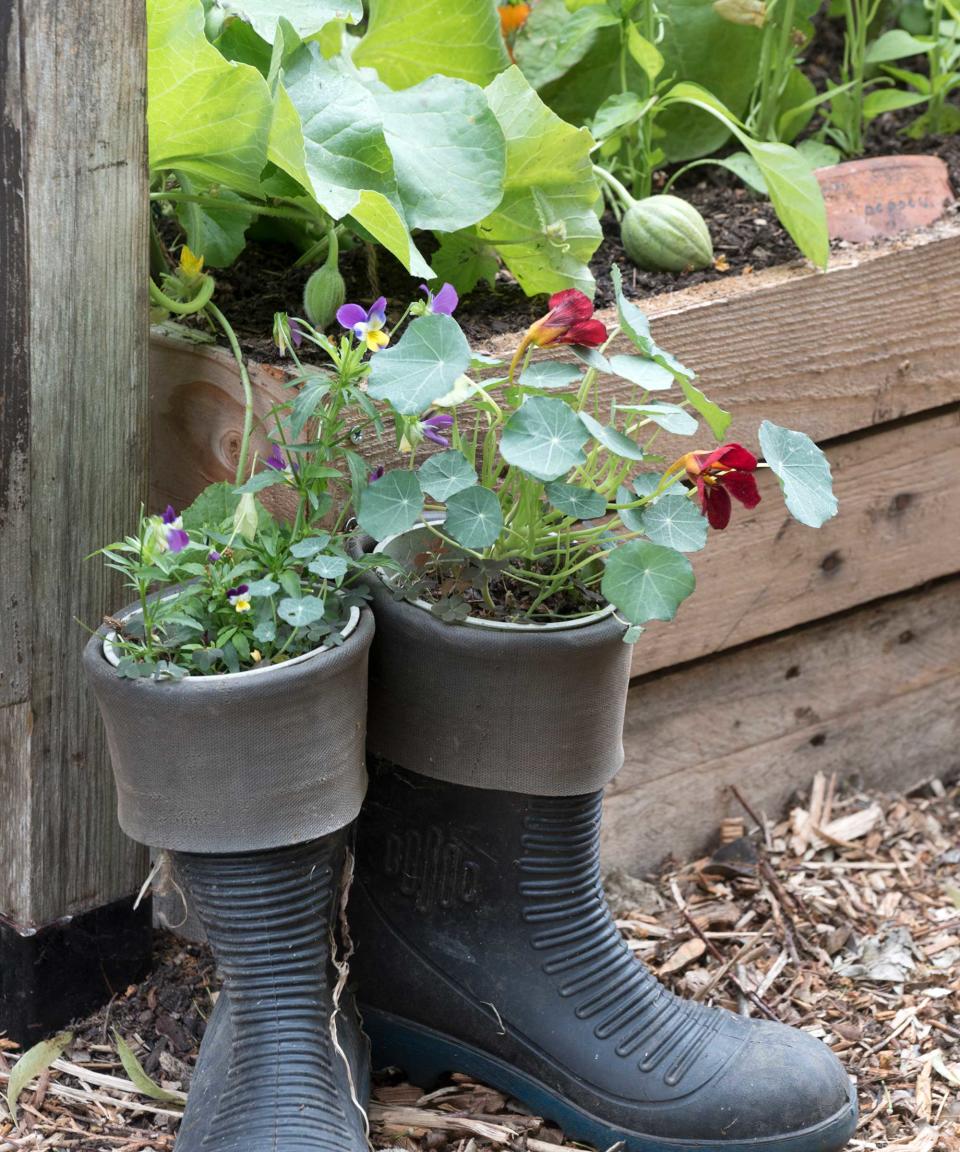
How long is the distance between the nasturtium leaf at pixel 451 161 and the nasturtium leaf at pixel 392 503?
0.26m

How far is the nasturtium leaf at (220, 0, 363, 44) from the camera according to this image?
117 centimetres

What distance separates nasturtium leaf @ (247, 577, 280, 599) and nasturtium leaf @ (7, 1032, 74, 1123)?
0.53m

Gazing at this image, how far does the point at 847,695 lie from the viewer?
5.92 ft

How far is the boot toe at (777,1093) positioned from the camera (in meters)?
1.19

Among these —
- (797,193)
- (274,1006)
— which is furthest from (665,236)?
(274,1006)

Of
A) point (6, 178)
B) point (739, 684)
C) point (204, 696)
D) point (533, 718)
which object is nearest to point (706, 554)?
point (739, 684)

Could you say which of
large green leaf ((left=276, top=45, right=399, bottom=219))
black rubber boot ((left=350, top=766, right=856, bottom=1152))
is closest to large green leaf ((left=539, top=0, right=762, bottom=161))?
large green leaf ((left=276, top=45, right=399, bottom=219))

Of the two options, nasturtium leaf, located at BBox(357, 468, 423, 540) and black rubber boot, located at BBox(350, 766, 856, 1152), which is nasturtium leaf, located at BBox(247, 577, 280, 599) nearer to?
nasturtium leaf, located at BBox(357, 468, 423, 540)

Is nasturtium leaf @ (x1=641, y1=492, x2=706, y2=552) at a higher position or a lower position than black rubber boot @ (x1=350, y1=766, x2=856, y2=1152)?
higher

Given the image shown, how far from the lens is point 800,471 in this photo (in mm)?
1060

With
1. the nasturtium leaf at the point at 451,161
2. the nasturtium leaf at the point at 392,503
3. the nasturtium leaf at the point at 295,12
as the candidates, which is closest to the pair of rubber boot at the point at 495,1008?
the nasturtium leaf at the point at 392,503

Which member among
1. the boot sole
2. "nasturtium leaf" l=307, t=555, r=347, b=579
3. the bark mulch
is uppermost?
"nasturtium leaf" l=307, t=555, r=347, b=579

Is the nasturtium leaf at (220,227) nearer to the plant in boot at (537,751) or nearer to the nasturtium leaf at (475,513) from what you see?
the plant in boot at (537,751)

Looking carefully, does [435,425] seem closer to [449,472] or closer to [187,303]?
[449,472]
